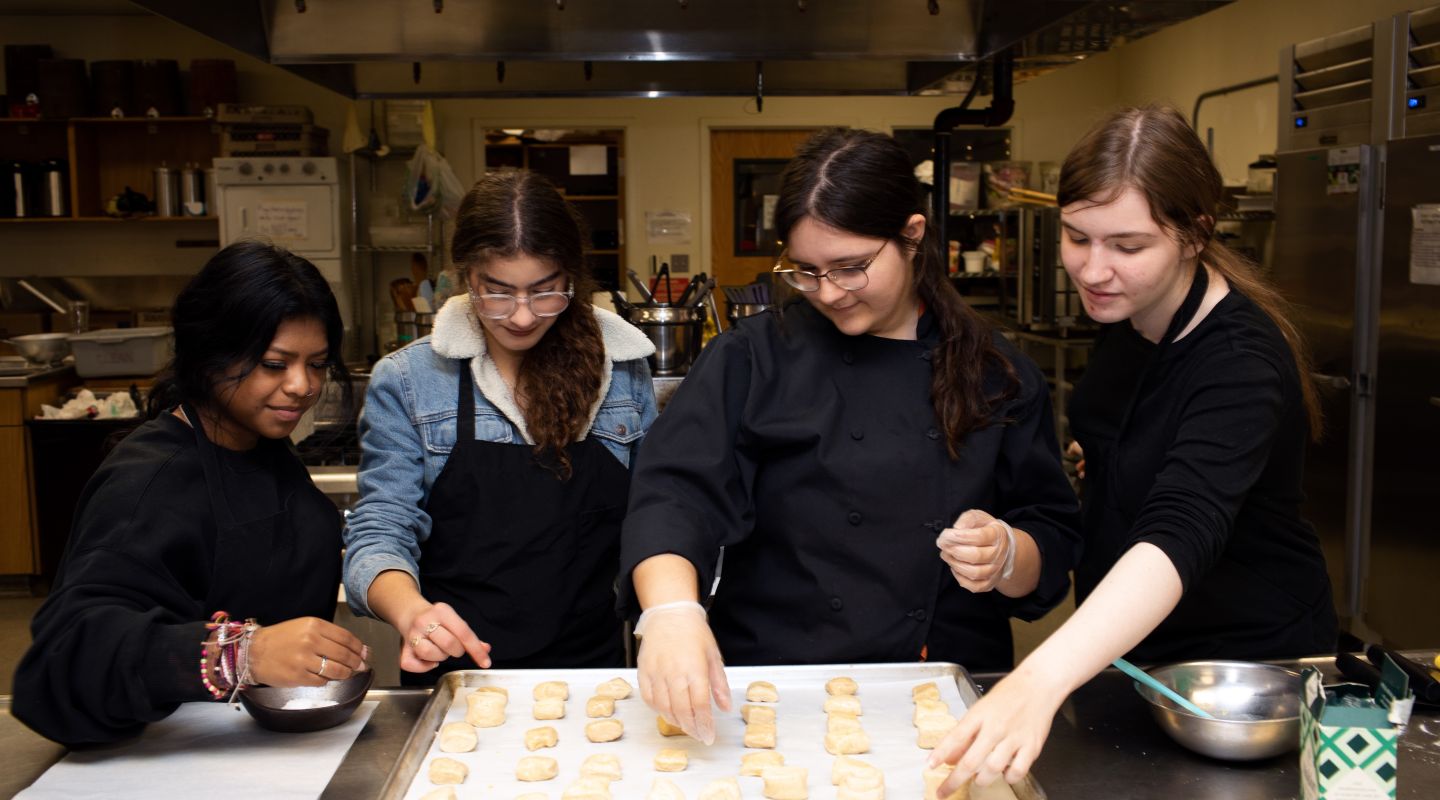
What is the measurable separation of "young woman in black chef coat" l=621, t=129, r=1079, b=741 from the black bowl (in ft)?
1.29

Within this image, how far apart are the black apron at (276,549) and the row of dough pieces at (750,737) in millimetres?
327

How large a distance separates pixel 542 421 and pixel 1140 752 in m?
1.01

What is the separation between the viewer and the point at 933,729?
1407 mm

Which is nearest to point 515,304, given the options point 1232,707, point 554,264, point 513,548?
point 554,264

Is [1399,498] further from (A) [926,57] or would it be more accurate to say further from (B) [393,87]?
(B) [393,87]

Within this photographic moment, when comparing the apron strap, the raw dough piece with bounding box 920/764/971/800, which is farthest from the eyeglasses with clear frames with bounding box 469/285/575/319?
the raw dough piece with bounding box 920/764/971/800

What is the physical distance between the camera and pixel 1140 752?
4.38ft

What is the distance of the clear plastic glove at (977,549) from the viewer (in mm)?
1431

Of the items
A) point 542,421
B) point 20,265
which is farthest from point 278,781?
point 20,265

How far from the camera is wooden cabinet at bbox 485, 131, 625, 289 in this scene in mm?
8422

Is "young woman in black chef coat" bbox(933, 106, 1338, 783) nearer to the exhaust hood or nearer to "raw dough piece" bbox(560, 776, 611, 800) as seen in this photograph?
"raw dough piece" bbox(560, 776, 611, 800)

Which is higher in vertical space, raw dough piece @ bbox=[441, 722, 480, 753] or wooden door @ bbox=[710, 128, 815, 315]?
wooden door @ bbox=[710, 128, 815, 315]

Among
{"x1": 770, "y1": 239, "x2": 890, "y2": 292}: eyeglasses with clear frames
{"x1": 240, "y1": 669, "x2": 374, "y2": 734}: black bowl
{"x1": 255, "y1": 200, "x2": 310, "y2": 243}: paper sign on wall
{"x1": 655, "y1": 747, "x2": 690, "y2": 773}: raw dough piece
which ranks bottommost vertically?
{"x1": 655, "y1": 747, "x2": 690, "y2": 773}: raw dough piece

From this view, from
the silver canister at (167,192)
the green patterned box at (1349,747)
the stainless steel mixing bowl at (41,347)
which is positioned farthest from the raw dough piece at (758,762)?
the silver canister at (167,192)
